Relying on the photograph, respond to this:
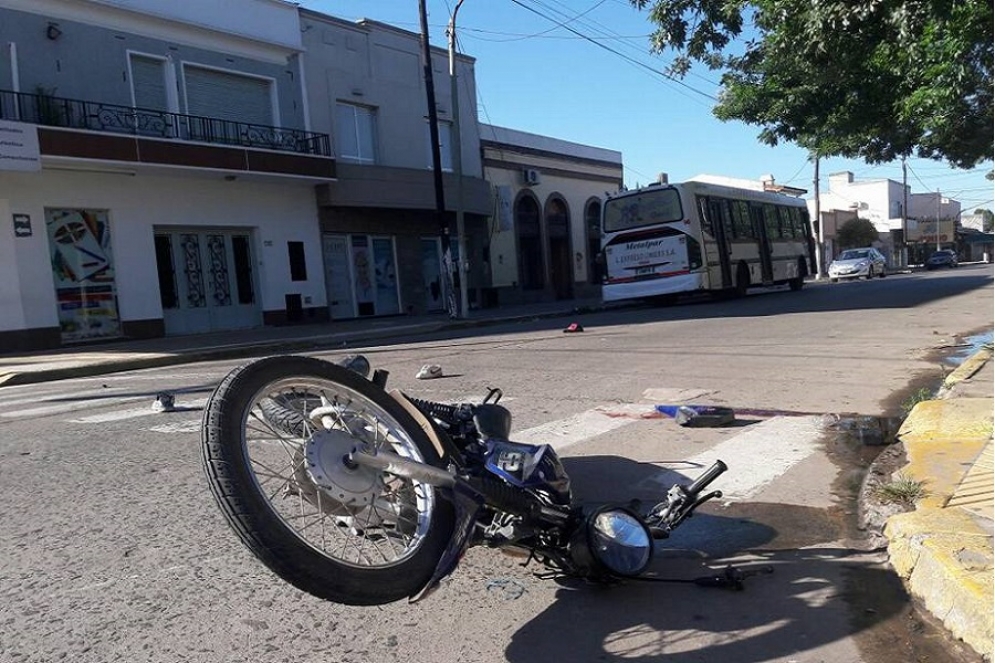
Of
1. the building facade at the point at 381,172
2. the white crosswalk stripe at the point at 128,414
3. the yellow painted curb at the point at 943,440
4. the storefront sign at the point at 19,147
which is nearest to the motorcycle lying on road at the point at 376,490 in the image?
the yellow painted curb at the point at 943,440

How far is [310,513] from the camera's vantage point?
2883mm

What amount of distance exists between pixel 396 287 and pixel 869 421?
2164cm

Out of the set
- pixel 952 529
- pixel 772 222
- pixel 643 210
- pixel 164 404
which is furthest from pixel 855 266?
pixel 952 529

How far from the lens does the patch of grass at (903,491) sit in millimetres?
4297

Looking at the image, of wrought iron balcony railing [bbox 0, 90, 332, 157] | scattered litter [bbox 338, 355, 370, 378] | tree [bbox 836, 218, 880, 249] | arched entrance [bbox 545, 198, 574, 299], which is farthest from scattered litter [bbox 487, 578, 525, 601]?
tree [bbox 836, 218, 880, 249]

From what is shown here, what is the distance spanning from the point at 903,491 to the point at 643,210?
60.8 feet

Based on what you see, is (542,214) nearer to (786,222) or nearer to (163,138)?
(786,222)

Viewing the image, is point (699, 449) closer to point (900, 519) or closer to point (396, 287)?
point (900, 519)

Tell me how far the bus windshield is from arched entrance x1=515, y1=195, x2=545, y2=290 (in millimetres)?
9896

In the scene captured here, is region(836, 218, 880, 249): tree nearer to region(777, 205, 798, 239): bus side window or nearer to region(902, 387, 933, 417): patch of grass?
region(777, 205, 798, 239): bus side window

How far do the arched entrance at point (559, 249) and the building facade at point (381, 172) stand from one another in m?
6.24

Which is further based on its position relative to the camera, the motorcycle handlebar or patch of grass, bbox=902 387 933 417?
patch of grass, bbox=902 387 933 417

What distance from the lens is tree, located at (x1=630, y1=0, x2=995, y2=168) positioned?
7105 mm

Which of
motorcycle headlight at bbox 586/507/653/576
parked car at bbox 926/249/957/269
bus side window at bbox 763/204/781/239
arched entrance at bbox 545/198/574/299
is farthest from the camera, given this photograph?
parked car at bbox 926/249/957/269
